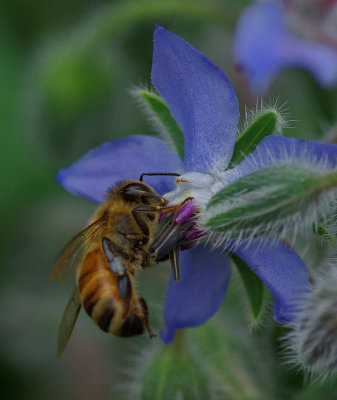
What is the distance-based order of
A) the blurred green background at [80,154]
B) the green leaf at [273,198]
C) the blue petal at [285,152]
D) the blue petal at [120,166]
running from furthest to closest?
the blurred green background at [80,154] → the blue petal at [120,166] → the blue petal at [285,152] → the green leaf at [273,198]

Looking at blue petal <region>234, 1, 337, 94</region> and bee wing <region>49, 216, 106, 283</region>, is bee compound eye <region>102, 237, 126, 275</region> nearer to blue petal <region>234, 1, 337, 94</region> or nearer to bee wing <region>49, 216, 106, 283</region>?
bee wing <region>49, 216, 106, 283</region>

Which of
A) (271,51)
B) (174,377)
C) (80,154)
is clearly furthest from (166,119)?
(80,154)

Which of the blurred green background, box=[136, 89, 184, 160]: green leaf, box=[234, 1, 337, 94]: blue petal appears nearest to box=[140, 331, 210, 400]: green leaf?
the blurred green background

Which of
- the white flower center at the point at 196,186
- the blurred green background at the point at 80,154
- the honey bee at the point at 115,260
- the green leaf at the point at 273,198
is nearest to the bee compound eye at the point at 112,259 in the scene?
the honey bee at the point at 115,260

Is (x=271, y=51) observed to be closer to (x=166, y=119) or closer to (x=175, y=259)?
(x=166, y=119)

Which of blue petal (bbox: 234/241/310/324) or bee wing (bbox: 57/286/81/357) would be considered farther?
bee wing (bbox: 57/286/81/357)

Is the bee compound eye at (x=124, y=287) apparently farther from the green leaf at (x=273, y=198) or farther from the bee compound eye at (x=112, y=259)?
the green leaf at (x=273, y=198)
